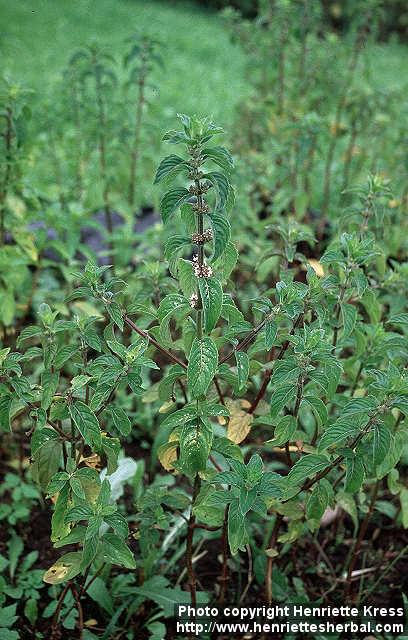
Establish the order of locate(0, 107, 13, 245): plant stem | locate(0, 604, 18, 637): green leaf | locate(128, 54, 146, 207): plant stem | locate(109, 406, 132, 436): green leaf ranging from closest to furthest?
1. locate(109, 406, 132, 436): green leaf
2. locate(0, 604, 18, 637): green leaf
3. locate(0, 107, 13, 245): plant stem
4. locate(128, 54, 146, 207): plant stem

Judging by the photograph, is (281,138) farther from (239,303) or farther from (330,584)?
(330,584)

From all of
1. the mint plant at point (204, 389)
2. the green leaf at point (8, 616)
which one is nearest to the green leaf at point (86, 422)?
the mint plant at point (204, 389)

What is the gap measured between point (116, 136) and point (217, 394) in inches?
86.9

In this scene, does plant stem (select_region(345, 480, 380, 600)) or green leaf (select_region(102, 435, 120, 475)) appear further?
plant stem (select_region(345, 480, 380, 600))

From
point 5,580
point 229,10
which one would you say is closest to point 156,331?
point 5,580

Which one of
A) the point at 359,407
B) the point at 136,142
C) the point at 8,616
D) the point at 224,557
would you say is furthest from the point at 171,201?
the point at 136,142

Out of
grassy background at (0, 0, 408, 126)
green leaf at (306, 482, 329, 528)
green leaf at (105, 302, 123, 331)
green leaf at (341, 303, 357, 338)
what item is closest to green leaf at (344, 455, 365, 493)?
green leaf at (306, 482, 329, 528)

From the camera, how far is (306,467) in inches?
68.1

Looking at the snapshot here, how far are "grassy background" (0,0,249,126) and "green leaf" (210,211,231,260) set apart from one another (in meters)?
5.16

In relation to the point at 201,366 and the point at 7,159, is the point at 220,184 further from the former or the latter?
the point at 7,159

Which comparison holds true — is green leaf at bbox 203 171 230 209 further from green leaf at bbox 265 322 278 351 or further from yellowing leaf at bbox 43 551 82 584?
yellowing leaf at bbox 43 551 82 584

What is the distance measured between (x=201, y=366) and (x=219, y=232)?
317 mm

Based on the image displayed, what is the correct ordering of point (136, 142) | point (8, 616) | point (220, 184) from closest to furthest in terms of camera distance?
point (220, 184) < point (8, 616) < point (136, 142)

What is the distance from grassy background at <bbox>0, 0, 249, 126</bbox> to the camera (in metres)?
7.62
